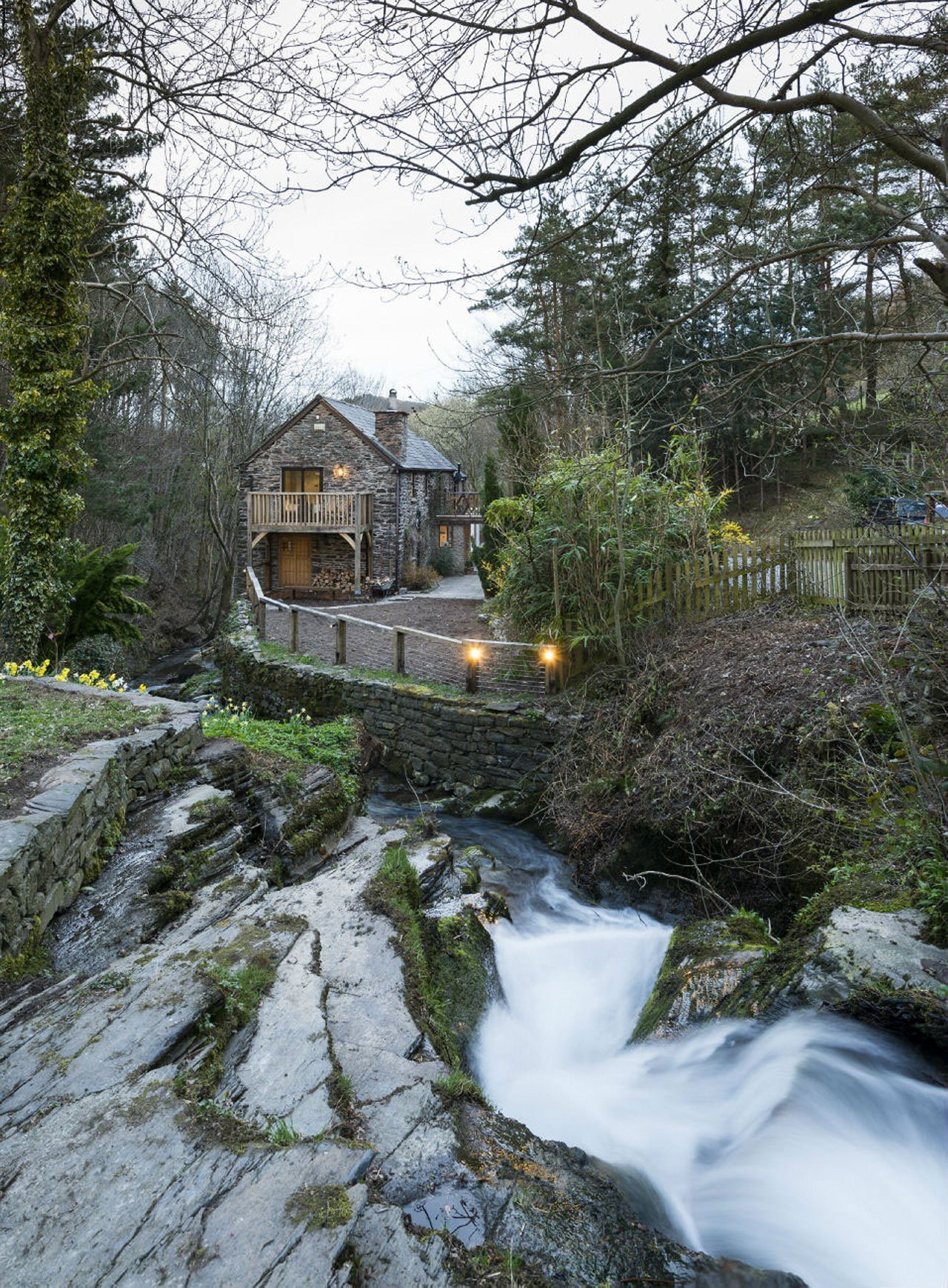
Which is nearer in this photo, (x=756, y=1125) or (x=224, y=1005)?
(x=224, y=1005)

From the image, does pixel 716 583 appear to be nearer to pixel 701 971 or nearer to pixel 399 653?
pixel 399 653

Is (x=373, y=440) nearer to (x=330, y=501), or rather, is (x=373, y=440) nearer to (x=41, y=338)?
(x=330, y=501)

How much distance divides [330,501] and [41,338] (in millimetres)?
16032

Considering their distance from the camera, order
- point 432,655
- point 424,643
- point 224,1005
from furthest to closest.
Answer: point 424,643, point 432,655, point 224,1005

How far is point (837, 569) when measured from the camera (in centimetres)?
968

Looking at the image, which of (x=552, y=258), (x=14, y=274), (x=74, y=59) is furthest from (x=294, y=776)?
(x=74, y=59)

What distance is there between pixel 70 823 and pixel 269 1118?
96.2 inches

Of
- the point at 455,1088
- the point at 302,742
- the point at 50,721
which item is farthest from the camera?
the point at 302,742

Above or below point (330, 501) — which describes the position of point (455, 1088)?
below

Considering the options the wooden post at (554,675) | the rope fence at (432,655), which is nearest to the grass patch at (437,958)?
the wooden post at (554,675)

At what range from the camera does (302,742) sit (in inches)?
338

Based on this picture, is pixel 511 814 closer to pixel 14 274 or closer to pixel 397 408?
pixel 14 274

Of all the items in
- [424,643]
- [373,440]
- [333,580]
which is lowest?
[424,643]

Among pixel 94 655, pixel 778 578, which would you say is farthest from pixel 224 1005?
pixel 94 655
